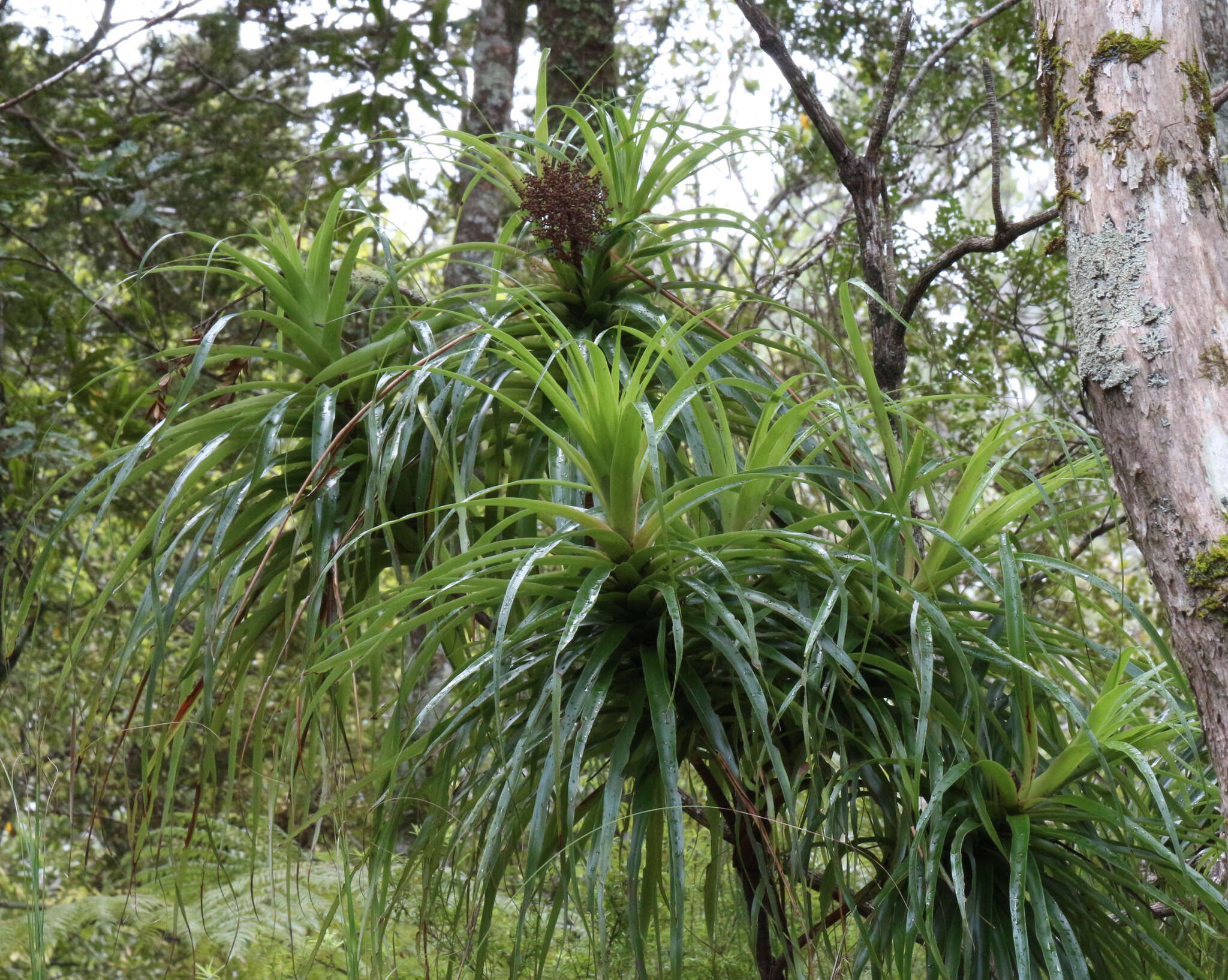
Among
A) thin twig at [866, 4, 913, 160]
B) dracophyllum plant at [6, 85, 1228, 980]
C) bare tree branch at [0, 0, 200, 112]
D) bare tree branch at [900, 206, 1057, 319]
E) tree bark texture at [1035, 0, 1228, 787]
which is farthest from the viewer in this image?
bare tree branch at [0, 0, 200, 112]

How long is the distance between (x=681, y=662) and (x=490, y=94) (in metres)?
2.15

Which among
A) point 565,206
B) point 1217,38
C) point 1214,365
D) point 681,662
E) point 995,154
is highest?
point 1217,38

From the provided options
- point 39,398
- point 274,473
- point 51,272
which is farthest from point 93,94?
point 274,473

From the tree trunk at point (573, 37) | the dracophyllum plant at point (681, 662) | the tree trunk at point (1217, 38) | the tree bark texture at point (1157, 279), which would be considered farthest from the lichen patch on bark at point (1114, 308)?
the tree trunk at point (573, 37)

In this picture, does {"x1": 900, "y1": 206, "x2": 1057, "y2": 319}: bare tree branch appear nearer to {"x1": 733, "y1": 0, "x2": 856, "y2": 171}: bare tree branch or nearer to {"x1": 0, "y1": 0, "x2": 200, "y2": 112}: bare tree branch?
{"x1": 733, "y1": 0, "x2": 856, "y2": 171}: bare tree branch

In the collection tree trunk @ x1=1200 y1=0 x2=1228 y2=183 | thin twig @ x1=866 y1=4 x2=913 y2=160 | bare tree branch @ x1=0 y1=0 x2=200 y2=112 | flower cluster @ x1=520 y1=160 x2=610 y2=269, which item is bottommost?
flower cluster @ x1=520 y1=160 x2=610 y2=269

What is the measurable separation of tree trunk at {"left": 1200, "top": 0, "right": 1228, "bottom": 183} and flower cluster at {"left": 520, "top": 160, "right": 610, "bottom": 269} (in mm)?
1280

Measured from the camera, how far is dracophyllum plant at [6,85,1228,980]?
3.08 ft

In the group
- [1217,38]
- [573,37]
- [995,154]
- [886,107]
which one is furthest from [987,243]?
[573,37]

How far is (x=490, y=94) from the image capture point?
273 centimetres

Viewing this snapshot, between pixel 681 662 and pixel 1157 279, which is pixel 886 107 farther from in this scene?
pixel 681 662

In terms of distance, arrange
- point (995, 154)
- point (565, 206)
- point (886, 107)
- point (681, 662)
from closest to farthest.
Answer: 1. point (681, 662)
2. point (565, 206)
3. point (995, 154)
4. point (886, 107)

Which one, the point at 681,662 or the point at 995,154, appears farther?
the point at 995,154

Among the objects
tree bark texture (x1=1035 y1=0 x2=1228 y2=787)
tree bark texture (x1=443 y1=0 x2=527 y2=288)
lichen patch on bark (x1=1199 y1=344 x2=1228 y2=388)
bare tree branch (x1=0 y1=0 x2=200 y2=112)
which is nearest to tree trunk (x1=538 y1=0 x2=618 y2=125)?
tree bark texture (x1=443 y1=0 x2=527 y2=288)
